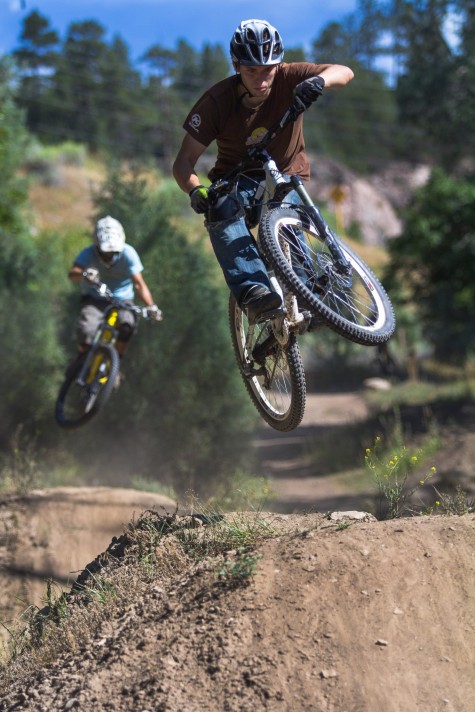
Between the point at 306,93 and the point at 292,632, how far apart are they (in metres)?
3.31

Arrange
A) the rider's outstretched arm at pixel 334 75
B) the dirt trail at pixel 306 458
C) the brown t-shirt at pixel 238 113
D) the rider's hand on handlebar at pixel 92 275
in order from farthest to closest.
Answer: the dirt trail at pixel 306 458, the rider's hand on handlebar at pixel 92 275, the brown t-shirt at pixel 238 113, the rider's outstretched arm at pixel 334 75

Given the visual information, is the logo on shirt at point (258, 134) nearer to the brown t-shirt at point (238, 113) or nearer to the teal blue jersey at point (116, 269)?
the brown t-shirt at point (238, 113)

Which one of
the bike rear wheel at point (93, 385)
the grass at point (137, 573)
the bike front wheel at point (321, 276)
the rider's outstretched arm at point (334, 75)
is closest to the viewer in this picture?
the grass at point (137, 573)

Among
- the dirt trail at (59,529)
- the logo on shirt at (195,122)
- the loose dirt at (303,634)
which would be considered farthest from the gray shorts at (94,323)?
the loose dirt at (303,634)

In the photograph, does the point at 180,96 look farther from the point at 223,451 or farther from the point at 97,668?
the point at 97,668

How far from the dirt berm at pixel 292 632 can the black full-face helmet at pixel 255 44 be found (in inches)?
118

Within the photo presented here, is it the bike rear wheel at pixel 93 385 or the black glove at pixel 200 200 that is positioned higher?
the black glove at pixel 200 200

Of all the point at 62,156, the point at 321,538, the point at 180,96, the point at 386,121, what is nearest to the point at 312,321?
the point at 321,538

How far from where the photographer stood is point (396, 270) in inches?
874

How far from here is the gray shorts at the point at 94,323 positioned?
10430 mm

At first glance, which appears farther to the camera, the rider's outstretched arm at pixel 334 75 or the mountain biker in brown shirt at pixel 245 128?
the rider's outstretched arm at pixel 334 75

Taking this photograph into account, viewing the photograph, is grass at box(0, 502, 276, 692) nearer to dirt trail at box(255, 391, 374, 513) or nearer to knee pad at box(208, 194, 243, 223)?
knee pad at box(208, 194, 243, 223)

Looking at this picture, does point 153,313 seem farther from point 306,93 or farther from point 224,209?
point 306,93

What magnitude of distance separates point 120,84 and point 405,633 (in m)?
55.2
